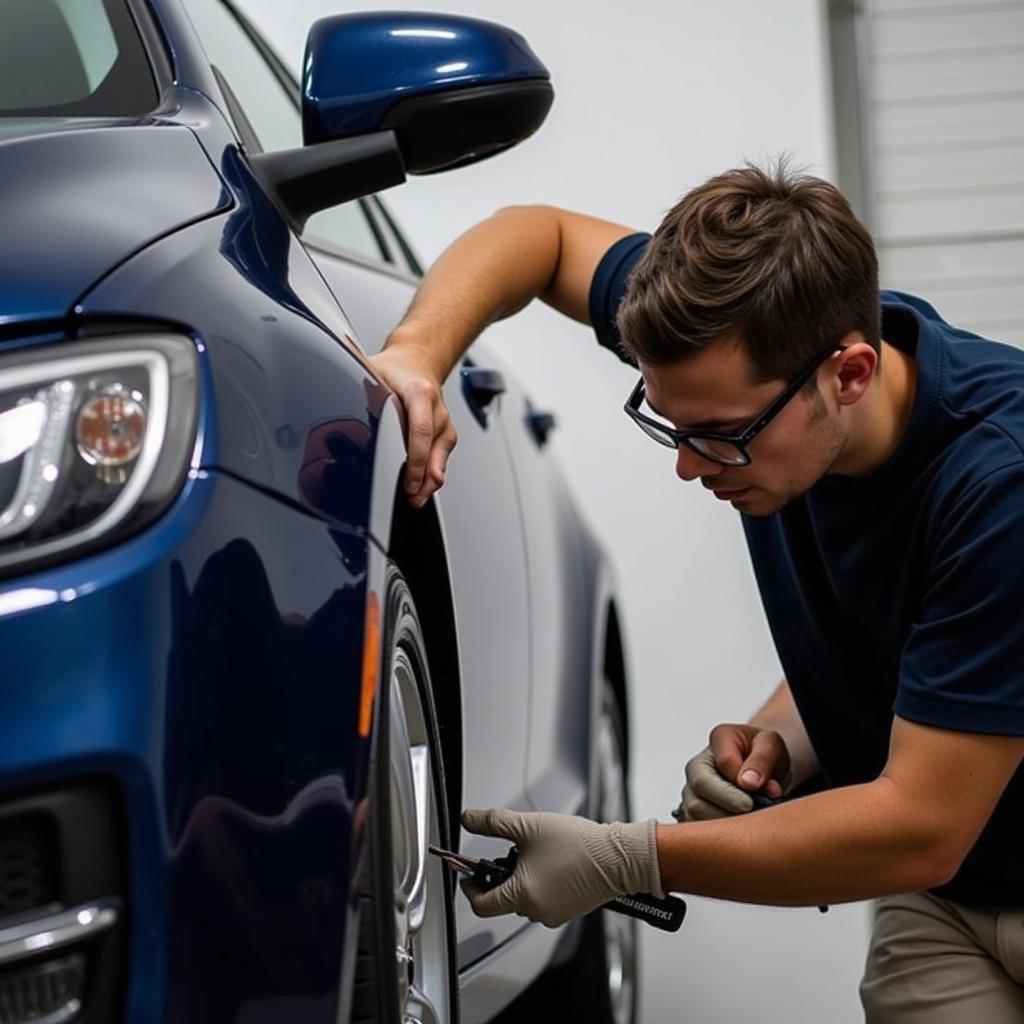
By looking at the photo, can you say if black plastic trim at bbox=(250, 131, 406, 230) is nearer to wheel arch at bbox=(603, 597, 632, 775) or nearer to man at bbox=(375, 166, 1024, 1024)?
man at bbox=(375, 166, 1024, 1024)

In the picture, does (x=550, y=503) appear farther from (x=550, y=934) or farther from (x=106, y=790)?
(x=106, y=790)

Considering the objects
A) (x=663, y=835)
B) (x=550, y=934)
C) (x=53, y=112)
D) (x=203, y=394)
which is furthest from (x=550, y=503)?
(x=203, y=394)

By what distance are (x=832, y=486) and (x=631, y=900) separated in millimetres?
473

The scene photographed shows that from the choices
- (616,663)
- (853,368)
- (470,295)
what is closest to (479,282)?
(470,295)

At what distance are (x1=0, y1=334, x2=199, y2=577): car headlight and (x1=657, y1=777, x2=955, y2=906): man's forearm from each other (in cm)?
84

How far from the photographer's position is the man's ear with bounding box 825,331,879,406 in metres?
1.74

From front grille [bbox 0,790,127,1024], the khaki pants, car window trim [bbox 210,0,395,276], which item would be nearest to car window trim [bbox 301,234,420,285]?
car window trim [bbox 210,0,395,276]

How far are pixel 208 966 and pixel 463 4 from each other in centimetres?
395

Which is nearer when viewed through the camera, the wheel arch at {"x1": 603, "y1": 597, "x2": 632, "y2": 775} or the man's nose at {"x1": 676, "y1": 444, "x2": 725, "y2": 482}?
the man's nose at {"x1": 676, "y1": 444, "x2": 725, "y2": 482}

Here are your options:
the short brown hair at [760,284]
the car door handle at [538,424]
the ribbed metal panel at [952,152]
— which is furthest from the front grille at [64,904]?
the ribbed metal panel at [952,152]

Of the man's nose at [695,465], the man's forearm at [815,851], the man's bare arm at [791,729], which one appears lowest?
the man's bare arm at [791,729]

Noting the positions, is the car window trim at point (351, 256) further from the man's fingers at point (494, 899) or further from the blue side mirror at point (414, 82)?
the man's fingers at point (494, 899)

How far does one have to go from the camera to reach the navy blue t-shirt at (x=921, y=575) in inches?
66.6

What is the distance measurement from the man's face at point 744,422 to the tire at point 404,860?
387mm
